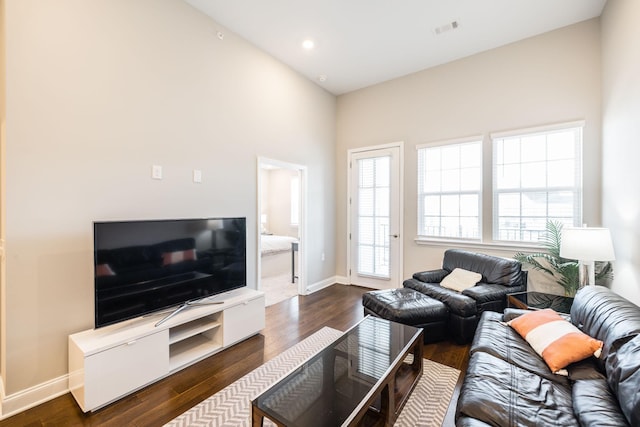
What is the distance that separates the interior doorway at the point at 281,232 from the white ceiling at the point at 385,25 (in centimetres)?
158

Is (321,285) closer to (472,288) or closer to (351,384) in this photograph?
(472,288)

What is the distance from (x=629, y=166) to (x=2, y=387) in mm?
5197

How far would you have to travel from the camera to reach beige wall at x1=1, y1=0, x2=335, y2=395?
202cm

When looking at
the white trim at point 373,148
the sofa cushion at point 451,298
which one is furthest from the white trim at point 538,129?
the sofa cushion at point 451,298

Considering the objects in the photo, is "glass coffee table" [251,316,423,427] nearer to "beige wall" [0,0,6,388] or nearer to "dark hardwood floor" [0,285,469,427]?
"dark hardwood floor" [0,285,469,427]

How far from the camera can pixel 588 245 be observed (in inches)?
100

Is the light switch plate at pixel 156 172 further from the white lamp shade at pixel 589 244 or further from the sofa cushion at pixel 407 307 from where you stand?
the white lamp shade at pixel 589 244

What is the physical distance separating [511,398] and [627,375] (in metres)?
0.50

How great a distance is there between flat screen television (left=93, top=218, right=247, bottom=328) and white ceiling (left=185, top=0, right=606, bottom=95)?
232 centimetres

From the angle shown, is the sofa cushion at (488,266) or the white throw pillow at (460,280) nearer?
the sofa cushion at (488,266)

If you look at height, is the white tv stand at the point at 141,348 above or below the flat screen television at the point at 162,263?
below

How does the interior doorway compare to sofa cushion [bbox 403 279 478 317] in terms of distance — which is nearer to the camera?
sofa cushion [bbox 403 279 478 317]

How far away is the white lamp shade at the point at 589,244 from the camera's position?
2486 millimetres

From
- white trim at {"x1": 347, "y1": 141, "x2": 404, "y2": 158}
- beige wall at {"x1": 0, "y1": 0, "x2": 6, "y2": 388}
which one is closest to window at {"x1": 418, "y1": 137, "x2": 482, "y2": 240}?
white trim at {"x1": 347, "y1": 141, "x2": 404, "y2": 158}
